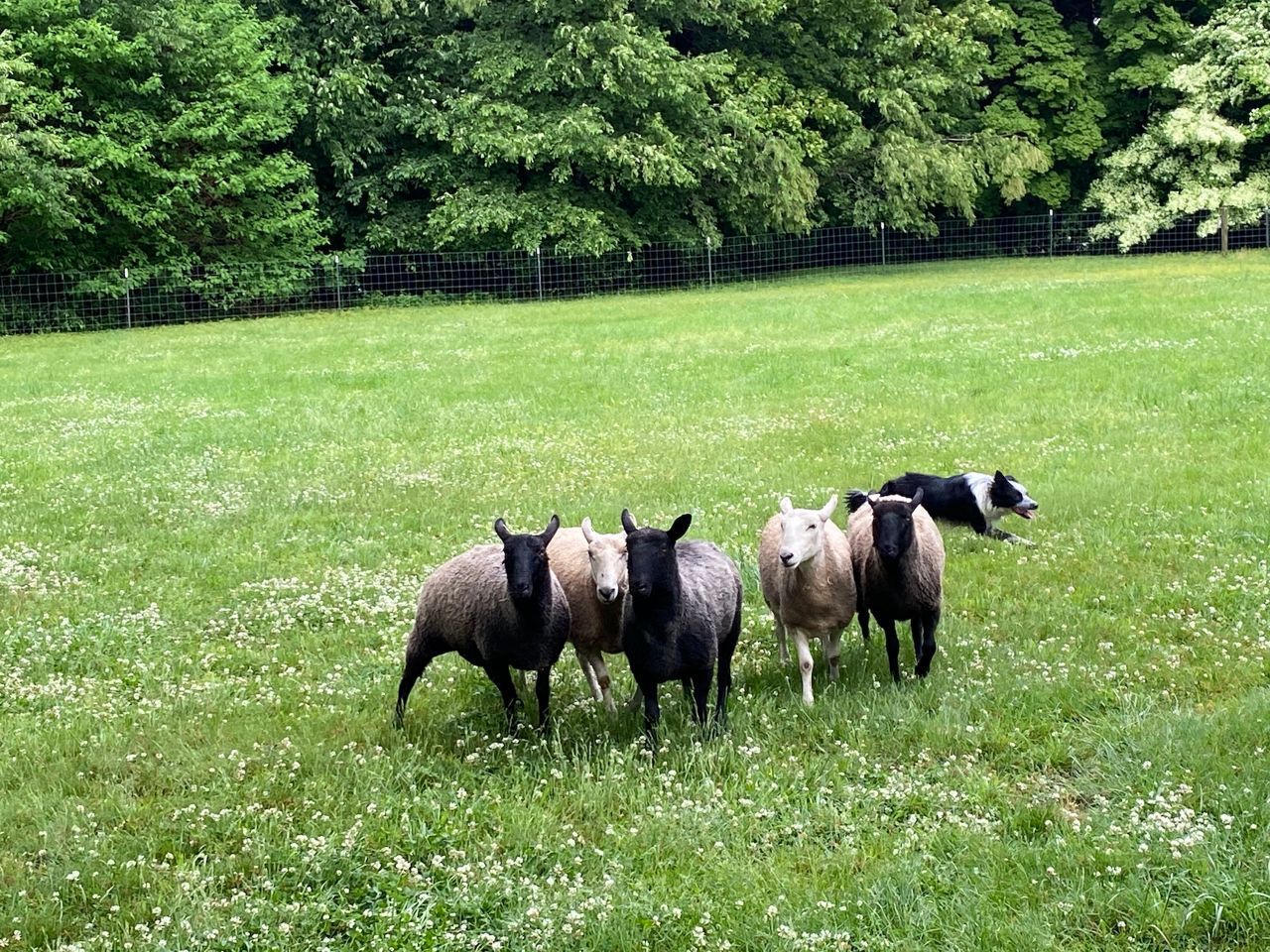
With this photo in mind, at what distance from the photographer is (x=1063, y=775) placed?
4848mm

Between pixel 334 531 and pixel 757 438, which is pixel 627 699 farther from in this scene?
pixel 757 438

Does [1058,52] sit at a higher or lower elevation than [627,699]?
higher

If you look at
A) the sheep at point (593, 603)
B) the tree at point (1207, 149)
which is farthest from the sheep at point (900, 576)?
the tree at point (1207, 149)

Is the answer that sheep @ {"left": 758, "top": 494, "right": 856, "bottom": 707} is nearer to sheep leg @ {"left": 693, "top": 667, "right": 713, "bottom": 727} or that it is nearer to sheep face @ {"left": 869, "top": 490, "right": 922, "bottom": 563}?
sheep face @ {"left": 869, "top": 490, "right": 922, "bottom": 563}

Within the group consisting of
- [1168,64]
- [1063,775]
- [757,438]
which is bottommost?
[1063,775]

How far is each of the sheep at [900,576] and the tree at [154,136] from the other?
30.1 metres

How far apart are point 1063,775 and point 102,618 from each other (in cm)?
575

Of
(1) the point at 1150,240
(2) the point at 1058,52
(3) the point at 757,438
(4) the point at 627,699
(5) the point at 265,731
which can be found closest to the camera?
(5) the point at 265,731

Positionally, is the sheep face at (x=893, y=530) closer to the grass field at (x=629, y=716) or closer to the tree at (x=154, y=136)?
the grass field at (x=629, y=716)

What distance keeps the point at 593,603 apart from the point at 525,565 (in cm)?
73

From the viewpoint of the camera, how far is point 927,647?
594 centimetres

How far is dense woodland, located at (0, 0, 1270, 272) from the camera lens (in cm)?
3281

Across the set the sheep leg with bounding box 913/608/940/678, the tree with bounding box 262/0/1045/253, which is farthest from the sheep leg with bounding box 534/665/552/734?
the tree with bounding box 262/0/1045/253

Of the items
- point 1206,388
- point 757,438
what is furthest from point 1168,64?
point 757,438
